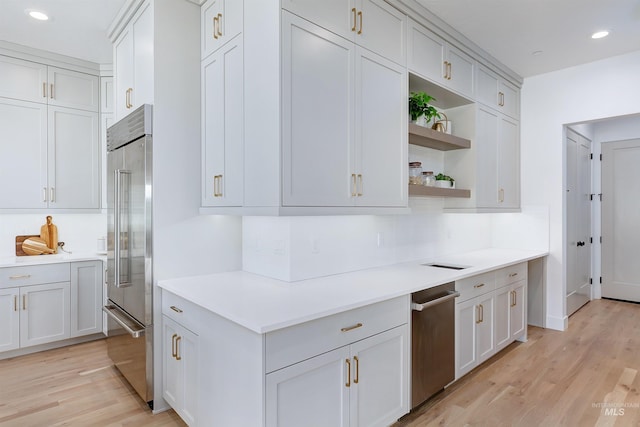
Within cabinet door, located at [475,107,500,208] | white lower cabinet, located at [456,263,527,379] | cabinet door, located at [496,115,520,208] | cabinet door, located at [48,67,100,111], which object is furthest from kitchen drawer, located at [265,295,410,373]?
cabinet door, located at [48,67,100,111]

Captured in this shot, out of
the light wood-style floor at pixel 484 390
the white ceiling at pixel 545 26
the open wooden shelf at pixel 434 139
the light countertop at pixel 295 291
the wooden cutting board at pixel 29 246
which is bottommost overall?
the light wood-style floor at pixel 484 390

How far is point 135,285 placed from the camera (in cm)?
247

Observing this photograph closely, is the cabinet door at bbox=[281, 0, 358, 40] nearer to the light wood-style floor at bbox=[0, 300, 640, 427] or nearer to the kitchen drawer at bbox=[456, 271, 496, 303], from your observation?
the kitchen drawer at bbox=[456, 271, 496, 303]

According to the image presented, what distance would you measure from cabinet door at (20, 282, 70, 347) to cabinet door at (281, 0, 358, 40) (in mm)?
3261

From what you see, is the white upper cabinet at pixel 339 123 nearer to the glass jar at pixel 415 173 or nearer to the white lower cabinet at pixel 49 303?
the glass jar at pixel 415 173

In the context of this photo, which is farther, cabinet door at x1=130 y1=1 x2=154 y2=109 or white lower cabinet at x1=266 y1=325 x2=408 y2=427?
cabinet door at x1=130 y1=1 x2=154 y2=109

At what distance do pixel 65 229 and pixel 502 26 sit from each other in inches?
188

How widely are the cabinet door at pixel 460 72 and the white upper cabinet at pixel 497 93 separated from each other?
169 millimetres

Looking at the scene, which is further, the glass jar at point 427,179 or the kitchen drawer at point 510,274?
the kitchen drawer at point 510,274

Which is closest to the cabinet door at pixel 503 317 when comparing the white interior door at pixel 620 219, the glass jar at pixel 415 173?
the glass jar at pixel 415 173

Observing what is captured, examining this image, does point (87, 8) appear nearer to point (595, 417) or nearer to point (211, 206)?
point (211, 206)

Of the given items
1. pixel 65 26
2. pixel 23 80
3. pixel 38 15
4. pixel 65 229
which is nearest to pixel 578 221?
pixel 65 26

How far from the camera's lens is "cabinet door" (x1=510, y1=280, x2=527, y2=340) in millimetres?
3416

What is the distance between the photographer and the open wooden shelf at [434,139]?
2.77 m
